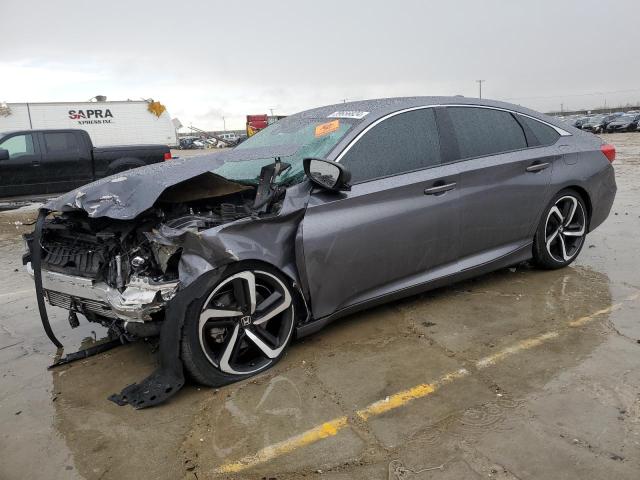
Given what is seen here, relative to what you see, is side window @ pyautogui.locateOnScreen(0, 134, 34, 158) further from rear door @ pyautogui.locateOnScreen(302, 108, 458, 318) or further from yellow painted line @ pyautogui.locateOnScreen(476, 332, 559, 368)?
yellow painted line @ pyautogui.locateOnScreen(476, 332, 559, 368)

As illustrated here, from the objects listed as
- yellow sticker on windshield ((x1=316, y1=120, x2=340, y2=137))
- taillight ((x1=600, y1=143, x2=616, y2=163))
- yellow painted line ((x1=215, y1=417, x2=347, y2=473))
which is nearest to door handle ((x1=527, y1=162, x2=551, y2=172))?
taillight ((x1=600, y1=143, x2=616, y2=163))

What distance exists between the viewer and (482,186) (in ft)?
13.4

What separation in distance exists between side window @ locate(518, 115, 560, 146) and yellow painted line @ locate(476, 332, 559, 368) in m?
1.78

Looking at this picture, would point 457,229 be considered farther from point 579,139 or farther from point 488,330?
point 579,139

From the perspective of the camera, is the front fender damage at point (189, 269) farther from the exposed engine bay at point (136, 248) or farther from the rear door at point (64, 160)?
the rear door at point (64, 160)

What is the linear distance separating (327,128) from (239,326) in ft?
5.24

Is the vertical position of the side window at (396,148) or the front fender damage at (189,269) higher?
the side window at (396,148)

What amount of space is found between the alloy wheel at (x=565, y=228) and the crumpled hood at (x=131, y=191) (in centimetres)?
254

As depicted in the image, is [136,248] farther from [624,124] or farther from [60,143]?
[624,124]

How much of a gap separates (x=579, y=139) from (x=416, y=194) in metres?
2.14

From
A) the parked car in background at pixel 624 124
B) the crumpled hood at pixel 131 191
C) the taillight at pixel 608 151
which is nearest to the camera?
the crumpled hood at pixel 131 191

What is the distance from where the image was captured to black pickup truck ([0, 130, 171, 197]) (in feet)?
35.9

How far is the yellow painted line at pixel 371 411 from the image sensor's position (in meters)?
2.45

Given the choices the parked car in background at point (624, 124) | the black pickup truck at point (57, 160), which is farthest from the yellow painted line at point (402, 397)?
the parked car in background at point (624, 124)
